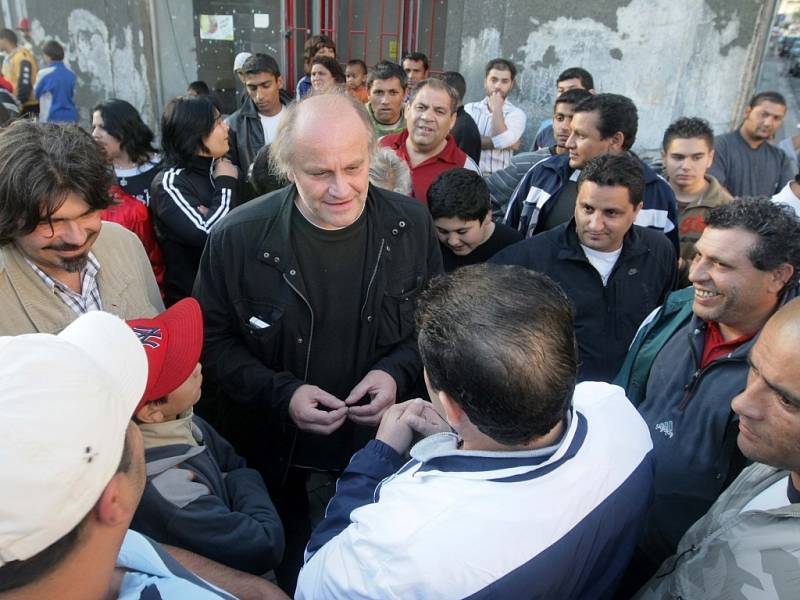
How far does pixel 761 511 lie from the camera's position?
135 centimetres

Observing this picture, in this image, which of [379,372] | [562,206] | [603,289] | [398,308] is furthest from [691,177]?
[379,372]

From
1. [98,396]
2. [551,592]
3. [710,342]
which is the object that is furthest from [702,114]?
[98,396]

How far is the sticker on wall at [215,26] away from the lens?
863cm

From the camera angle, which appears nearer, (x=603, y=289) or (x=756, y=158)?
(x=603, y=289)

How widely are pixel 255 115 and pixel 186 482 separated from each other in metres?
4.14

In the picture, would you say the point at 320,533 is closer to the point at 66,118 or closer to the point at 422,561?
the point at 422,561

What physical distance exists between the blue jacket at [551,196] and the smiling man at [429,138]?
387 mm

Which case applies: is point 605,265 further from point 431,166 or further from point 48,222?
point 48,222

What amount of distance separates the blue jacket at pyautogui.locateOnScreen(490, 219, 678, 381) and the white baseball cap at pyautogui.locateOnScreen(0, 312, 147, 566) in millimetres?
2348

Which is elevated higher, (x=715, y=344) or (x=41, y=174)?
(x=41, y=174)

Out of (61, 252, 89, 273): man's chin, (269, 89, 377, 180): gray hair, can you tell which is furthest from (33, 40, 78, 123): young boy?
(61, 252, 89, 273): man's chin

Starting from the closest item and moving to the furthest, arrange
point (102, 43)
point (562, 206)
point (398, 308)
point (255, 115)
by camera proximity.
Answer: point (398, 308)
point (562, 206)
point (255, 115)
point (102, 43)

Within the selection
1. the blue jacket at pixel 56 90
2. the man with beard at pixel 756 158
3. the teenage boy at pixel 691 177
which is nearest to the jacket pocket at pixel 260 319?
the teenage boy at pixel 691 177

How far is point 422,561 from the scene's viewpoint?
1104mm
